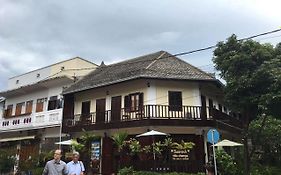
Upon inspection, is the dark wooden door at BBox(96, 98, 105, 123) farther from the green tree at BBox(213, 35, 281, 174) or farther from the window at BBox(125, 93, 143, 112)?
the green tree at BBox(213, 35, 281, 174)

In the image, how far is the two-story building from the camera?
749 inches

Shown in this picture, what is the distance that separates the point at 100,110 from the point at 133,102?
2.76 m

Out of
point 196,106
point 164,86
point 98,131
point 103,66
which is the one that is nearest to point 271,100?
point 196,106

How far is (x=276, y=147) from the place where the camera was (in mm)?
22469

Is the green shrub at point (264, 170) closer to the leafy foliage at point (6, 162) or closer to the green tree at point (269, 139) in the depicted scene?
the green tree at point (269, 139)

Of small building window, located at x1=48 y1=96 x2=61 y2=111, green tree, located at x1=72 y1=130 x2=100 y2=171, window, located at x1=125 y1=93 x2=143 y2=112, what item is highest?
small building window, located at x1=48 y1=96 x2=61 y2=111

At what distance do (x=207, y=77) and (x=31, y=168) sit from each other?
1340cm

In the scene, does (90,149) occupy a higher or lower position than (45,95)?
lower

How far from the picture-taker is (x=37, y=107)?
2720cm

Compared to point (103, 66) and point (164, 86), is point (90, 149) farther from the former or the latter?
point (103, 66)

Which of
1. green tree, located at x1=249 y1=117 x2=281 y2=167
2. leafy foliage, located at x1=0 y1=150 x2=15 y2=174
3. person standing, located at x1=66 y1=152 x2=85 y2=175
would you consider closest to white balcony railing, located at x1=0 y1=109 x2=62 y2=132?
leafy foliage, located at x1=0 y1=150 x2=15 y2=174

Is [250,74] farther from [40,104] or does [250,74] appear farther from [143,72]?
[40,104]

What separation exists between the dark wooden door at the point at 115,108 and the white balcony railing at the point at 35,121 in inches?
189

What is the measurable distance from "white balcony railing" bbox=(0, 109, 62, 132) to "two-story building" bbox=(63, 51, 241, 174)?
53.5 inches
